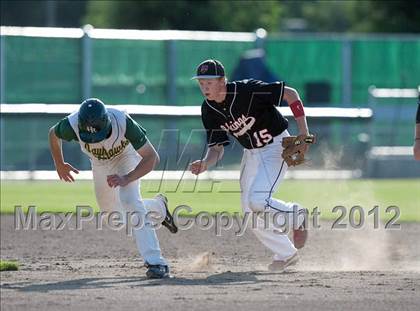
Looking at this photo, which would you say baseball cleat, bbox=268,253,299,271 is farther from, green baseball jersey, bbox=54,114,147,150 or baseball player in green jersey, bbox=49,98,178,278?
green baseball jersey, bbox=54,114,147,150

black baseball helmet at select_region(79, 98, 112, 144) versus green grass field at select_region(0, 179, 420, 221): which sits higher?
black baseball helmet at select_region(79, 98, 112, 144)

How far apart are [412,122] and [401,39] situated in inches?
184

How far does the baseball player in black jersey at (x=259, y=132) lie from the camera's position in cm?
864

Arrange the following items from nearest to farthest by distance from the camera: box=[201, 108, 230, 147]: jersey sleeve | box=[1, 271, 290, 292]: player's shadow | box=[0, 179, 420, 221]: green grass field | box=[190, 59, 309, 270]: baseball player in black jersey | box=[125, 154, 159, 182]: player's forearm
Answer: box=[1, 271, 290, 292]: player's shadow, box=[125, 154, 159, 182]: player's forearm, box=[190, 59, 309, 270]: baseball player in black jersey, box=[201, 108, 230, 147]: jersey sleeve, box=[0, 179, 420, 221]: green grass field

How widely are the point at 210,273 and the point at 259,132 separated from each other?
1.33 meters

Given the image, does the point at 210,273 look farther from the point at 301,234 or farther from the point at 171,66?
the point at 171,66

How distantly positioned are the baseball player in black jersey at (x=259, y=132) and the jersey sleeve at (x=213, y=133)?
0.01 metres

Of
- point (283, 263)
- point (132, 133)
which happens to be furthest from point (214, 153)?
point (132, 133)

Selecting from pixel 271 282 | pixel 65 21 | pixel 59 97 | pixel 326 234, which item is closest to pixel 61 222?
pixel 326 234

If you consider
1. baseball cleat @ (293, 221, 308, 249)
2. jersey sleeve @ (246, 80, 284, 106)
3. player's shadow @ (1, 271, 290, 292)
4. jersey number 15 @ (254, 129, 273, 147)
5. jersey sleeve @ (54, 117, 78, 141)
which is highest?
jersey sleeve @ (246, 80, 284, 106)

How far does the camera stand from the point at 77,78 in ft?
82.3

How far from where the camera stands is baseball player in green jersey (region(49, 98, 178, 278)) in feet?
25.6

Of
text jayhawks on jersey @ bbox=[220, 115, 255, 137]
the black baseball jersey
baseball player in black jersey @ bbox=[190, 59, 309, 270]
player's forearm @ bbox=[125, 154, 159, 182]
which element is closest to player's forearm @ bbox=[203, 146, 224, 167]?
baseball player in black jersey @ bbox=[190, 59, 309, 270]

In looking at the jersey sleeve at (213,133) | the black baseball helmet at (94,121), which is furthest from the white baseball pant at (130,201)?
the jersey sleeve at (213,133)
